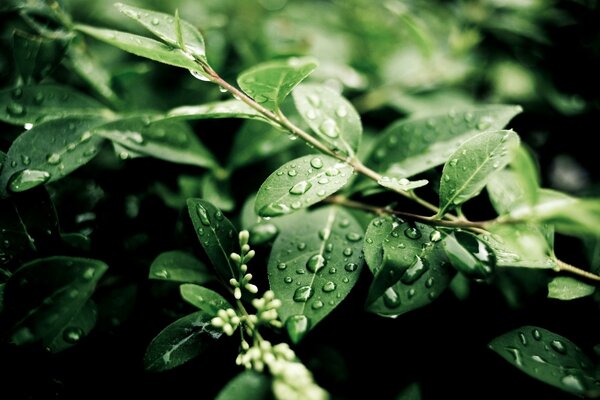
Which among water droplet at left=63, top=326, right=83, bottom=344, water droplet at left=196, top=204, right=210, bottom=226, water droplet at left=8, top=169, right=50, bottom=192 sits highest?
water droplet at left=8, top=169, right=50, bottom=192

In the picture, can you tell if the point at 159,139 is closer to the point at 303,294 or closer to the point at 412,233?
the point at 303,294

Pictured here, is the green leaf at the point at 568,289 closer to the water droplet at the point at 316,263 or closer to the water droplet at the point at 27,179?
the water droplet at the point at 316,263

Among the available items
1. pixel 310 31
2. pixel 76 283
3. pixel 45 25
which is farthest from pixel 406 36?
pixel 76 283

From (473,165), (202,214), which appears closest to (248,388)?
(202,214)

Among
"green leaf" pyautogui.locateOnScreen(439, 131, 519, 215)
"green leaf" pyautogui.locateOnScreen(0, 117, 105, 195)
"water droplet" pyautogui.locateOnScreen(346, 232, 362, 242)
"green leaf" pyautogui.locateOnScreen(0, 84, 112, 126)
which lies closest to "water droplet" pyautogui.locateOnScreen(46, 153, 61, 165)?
"green leaf" pyautogui.locateOnScreen(0, 117, 105, 195)

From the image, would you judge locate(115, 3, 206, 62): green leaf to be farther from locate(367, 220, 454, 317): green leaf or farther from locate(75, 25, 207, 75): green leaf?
locate(367, 220, 454, 317): green leaf
